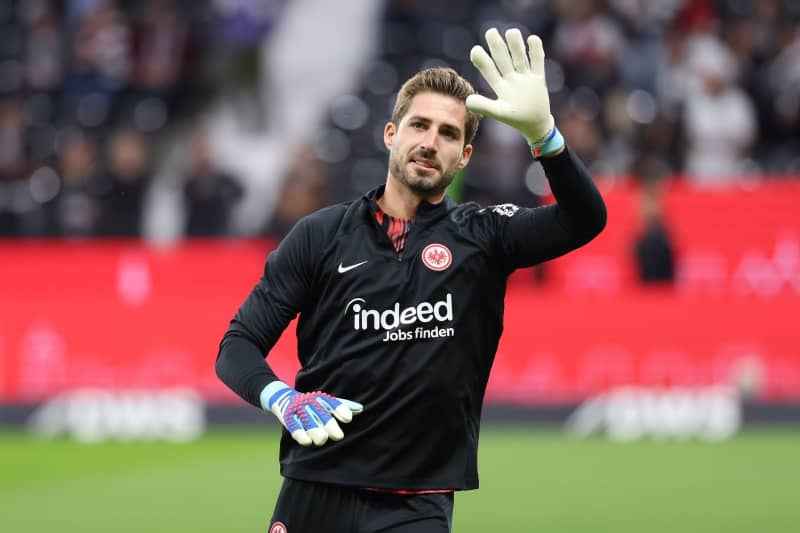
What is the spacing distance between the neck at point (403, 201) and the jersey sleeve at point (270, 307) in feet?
1.08

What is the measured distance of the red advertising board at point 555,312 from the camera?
1362 cm

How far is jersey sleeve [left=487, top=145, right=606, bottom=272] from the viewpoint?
186 inches

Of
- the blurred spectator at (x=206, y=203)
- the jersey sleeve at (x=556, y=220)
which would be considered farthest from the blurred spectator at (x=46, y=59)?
the jersey sleeve at (x=556, y=220)

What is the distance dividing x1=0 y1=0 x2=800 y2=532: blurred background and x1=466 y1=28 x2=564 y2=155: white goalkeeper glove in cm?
489

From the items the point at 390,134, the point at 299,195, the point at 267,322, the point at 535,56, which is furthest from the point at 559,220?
the point at 299,195

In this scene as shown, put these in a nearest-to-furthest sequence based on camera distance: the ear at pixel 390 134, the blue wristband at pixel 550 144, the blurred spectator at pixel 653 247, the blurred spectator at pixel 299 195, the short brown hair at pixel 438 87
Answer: the blue wristband at pixel 550 144, the short brown hair at pixel 438 87, the ear at pixel 390 134, the blurred spectator at pixel 653 247, the blurred spectator at pixel 299 195

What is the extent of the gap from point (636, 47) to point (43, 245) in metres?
7.62

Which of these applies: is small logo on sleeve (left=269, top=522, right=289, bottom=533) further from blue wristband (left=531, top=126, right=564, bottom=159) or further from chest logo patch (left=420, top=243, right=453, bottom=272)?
blue wristband (left=531, top=126, right=564, bottom=159)

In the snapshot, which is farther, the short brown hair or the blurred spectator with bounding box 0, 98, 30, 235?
the blurred spectator with bounding box 0, 98, 30, 235

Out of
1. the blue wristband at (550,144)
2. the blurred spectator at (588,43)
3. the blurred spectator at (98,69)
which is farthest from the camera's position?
the blurred spectator at (98,69)

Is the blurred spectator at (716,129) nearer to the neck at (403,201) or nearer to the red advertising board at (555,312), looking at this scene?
the red advertising board at (555,312)

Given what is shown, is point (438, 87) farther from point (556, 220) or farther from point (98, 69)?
point (98, 69)

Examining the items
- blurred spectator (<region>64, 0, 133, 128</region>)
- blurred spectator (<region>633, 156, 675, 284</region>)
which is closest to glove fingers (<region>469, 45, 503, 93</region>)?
blurred spectator (<region>633, 156, 675, 284</region>)

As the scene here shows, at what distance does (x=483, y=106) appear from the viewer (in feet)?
15.4
